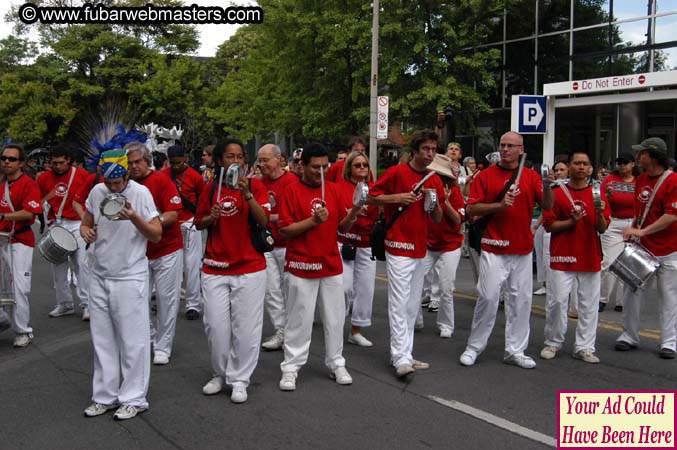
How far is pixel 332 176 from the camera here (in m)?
8.59

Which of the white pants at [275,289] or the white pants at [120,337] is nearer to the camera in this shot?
the white pants at [120,337]

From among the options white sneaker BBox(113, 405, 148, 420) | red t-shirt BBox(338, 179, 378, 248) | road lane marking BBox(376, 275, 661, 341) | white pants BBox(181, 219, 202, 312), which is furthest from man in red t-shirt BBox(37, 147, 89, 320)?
road lane marking BBox(376, 275, 661, 341)

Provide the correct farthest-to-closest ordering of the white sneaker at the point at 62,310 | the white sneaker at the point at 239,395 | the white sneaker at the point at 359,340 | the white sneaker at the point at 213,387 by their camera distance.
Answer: the white sneaker at the point at 62,310, the white sneaker at the point at 359,340, the white sneaker at the point at 213,387, the white sneaker at the point at 239,395

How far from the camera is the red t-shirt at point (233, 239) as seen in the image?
582cm

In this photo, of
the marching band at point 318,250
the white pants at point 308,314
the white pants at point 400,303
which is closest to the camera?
the marching band at point 318,250

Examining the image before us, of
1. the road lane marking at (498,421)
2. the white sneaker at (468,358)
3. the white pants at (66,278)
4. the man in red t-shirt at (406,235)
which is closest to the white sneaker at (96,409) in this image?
the man in red t-shirt at (406,235)

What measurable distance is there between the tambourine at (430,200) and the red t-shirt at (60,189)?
4886 millimetres

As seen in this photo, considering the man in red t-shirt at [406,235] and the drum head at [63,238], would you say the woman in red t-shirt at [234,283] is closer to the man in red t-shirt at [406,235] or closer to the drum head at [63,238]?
the man in red t-shirt at [406,235]

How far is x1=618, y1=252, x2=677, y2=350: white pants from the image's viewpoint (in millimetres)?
7266

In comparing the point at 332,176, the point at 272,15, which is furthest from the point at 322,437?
the point at 272,15

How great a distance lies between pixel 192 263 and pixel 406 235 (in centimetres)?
410

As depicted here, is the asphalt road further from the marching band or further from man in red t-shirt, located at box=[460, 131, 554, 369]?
man in red t-shirt, located at box=[460, 131, 554, 369]

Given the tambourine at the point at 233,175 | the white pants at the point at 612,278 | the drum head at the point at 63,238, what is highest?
the tambourine at the point at 233,175

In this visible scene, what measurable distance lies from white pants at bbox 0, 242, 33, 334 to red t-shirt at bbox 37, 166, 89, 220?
4.17 feet
